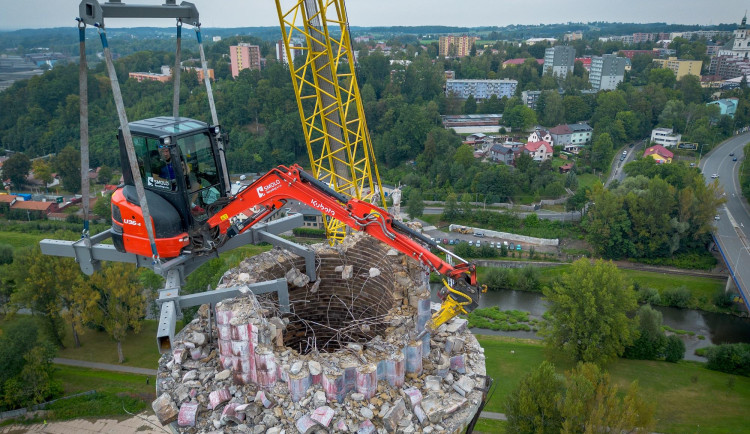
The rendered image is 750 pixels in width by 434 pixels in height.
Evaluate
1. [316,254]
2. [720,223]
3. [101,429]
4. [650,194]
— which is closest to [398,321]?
[316,254]

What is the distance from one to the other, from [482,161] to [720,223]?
21.3 m

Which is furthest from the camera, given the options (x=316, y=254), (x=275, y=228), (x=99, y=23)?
(x=275, y=228)

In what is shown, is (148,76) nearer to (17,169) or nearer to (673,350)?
(17,169)

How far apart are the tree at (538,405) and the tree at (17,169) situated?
55.7 m

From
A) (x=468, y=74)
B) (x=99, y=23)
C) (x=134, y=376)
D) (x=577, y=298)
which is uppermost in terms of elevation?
(x=99, y=23)

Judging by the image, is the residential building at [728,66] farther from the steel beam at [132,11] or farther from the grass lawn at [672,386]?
the steel beam at [132,11]

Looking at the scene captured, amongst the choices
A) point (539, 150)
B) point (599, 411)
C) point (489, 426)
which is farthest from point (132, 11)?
point (539, 150)

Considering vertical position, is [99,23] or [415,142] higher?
[99,23]

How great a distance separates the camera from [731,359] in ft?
76.4

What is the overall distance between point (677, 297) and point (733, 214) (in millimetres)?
14797

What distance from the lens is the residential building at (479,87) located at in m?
81.2

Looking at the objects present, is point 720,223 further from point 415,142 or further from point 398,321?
point 398,321

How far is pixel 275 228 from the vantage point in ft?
37.5

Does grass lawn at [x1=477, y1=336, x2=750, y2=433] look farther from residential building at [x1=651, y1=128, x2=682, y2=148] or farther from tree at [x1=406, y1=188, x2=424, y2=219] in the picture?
residential building at [x1=651, y1=128, x2=682, y2=148]
